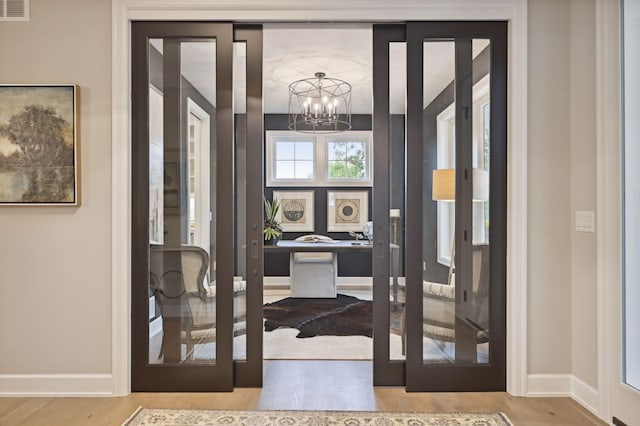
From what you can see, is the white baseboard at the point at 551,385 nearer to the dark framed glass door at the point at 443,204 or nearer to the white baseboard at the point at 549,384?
the white baseboard at the point at 549,384

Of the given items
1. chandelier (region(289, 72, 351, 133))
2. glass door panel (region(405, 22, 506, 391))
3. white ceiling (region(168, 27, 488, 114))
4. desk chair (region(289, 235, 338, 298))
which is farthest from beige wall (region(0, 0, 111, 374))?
desk chair (region(289, 235, 338, 298))

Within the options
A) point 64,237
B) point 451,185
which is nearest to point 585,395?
point 451,185

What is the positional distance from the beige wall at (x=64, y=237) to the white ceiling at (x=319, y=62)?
1.74 ft

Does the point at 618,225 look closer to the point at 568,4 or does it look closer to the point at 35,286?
the point at 568,4

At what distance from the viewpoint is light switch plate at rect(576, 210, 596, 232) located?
2.44 m

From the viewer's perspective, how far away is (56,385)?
263cm

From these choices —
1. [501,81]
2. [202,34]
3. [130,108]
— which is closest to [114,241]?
[130,108]

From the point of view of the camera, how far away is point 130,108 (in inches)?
105

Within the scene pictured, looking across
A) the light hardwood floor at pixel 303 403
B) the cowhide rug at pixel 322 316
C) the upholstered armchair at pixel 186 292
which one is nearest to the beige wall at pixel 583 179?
the light hardwood floor at pixel 303 403

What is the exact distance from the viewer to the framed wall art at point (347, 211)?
20.7 feet

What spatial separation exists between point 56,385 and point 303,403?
1558mm

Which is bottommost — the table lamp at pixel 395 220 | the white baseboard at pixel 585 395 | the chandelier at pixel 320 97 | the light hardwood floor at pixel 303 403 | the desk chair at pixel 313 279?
the light hardwood floor at pixel 303 403

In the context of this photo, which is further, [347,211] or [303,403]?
[347,211]

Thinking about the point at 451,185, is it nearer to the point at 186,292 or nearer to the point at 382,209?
the point at 382,209
